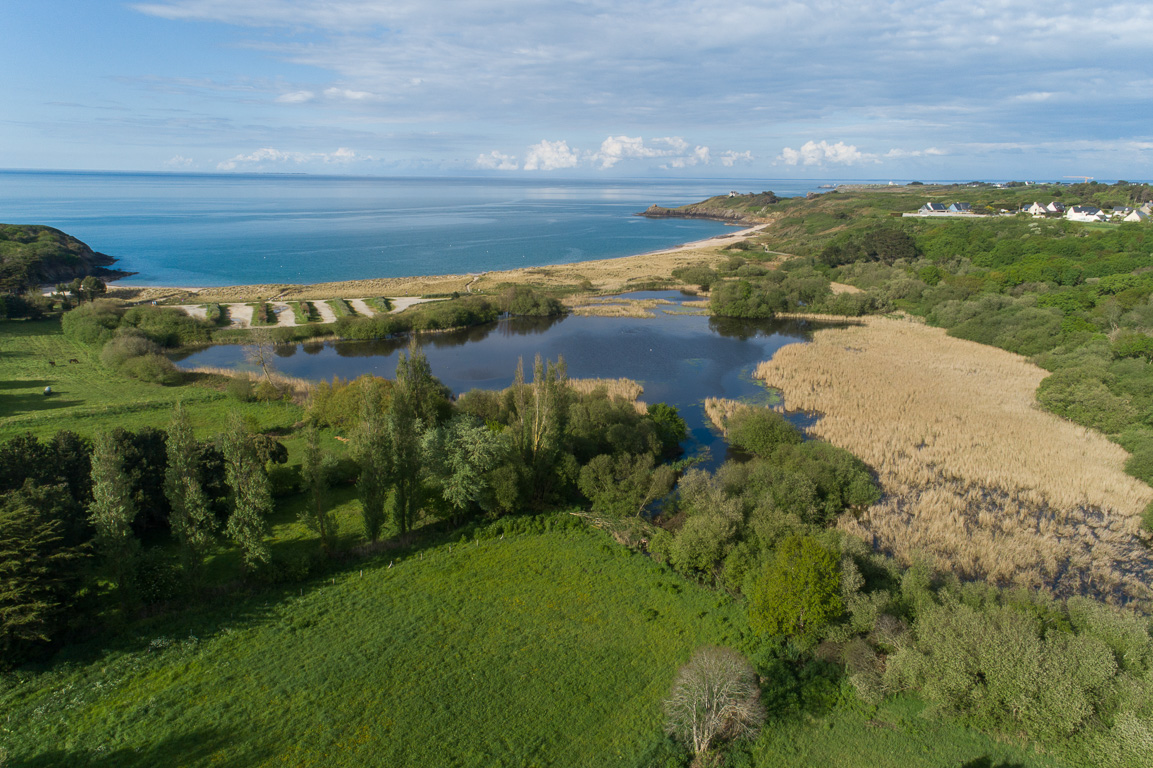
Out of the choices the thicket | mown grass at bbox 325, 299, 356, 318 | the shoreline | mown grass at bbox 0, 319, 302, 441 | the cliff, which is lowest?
mown grass at bbox 0, 319, 302, 441

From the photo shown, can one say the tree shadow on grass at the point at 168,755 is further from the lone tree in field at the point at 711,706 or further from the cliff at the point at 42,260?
the cliff at the point at 42,260

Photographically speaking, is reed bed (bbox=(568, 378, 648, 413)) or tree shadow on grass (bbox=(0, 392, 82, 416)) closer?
tree shadow on grass (bbox=(0, 392, 82, 416))

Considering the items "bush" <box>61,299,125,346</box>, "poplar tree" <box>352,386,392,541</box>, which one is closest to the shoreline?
"bush" <box>61,299,125,346</box>

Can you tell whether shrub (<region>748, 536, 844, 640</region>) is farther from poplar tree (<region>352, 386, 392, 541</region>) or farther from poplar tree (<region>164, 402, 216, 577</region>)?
poplar tree (<region>164, 402, 216, 577</region>)

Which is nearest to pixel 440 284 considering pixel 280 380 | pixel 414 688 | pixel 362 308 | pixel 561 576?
pixel 362 308

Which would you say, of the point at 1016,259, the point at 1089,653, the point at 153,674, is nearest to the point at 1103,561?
the point at 1089,653

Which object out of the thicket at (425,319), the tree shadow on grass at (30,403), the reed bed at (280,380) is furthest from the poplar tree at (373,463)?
the thicket at (425,319)
